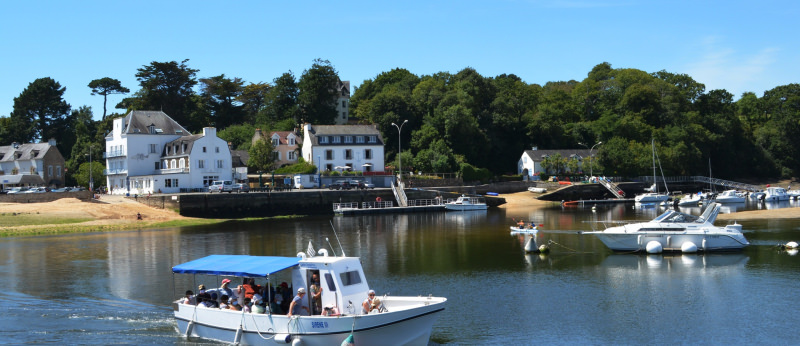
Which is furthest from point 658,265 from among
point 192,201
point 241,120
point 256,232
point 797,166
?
point 797,166

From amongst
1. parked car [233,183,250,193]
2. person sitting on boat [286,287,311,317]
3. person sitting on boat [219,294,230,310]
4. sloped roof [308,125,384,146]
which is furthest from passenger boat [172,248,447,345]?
sloped roof [308,125,384,146]

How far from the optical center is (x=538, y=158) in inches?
4633

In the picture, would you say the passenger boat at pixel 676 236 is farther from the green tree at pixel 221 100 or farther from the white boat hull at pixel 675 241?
the green tree at pixel 221 100

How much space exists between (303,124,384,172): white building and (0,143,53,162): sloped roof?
41515 mm

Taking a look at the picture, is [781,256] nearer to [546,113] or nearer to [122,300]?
[122,300]

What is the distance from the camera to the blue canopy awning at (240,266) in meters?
24.2

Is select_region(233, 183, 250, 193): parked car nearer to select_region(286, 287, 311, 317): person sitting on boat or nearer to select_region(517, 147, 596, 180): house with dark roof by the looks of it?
select_region(517, 147, 596, 180): house with dark roof

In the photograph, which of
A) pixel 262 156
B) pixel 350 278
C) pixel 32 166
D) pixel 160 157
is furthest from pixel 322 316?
pixel 32 166

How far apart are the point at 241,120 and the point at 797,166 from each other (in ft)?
374

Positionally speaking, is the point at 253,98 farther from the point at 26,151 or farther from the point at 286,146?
the point at 26,151

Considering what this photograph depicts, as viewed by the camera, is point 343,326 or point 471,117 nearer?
point 343,326

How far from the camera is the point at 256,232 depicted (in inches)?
2486

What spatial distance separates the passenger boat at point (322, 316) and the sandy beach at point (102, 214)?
46135 mm

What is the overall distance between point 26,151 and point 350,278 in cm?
10310
